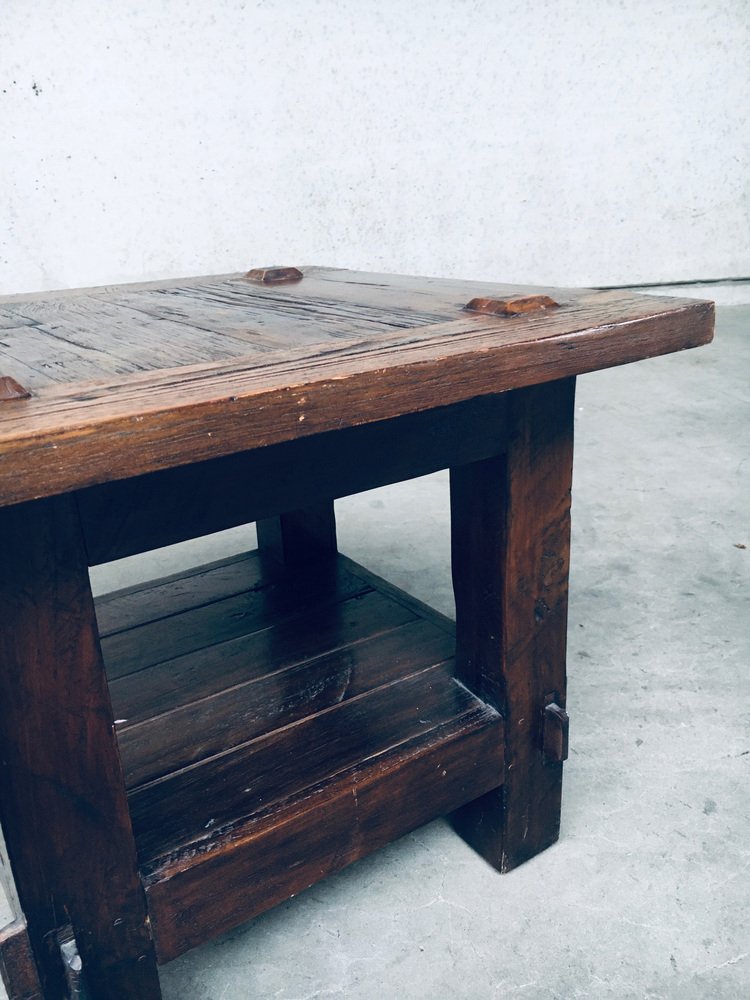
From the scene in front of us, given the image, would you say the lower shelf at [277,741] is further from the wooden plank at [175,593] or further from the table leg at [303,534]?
the table leg at [303,534]

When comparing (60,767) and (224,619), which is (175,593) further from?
(60,767)

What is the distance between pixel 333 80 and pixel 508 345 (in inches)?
141

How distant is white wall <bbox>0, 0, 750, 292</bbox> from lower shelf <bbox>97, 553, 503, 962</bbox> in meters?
2.73

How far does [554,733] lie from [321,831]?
1.06ft

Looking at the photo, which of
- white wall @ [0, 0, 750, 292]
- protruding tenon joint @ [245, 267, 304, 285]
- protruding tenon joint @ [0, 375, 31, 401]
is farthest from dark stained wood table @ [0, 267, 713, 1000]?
white wall @ [0, 0, 750, 292]

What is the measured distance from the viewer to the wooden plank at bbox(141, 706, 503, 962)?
2.92ft

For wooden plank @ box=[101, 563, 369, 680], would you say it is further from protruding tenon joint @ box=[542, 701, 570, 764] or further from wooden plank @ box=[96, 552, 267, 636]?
protruding tenon joint @ box=[542, 701, 570, 764]

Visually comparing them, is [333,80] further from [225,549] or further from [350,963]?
[350,963]

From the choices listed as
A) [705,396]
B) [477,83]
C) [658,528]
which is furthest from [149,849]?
[477,83]

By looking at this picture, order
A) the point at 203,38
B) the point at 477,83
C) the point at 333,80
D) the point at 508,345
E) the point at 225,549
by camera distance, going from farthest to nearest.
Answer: the point at 477,83 < the point at 333,80 < the point at 203,38 < the point at 225,549 < the point at 508,345

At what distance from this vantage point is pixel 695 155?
4812 mm

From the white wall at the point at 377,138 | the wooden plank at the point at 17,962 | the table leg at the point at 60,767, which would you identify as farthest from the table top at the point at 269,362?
the white wall at the point at 377,138

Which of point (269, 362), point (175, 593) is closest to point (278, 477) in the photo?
point (269, 362)

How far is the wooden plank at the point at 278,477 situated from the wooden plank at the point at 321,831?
1.09 ft
